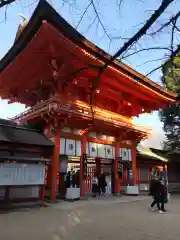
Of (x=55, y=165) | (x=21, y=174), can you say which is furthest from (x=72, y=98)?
(x=21, y=174)

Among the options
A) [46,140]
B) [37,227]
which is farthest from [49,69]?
[37,227]

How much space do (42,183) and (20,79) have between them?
6.64m

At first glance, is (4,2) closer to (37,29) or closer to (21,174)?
(37,29)

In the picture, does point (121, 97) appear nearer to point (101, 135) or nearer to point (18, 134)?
point (101, 135)

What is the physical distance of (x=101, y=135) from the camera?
14.6 metres

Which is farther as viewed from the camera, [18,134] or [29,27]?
[18,134]

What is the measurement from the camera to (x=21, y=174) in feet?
31.3

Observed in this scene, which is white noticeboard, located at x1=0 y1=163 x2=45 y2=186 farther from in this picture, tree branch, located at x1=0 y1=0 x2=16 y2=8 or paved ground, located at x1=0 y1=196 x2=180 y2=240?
tree branch, located at x1=0 y1=0 x2=16 y2=8

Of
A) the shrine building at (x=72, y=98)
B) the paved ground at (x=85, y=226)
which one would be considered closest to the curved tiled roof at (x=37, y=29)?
the shrine building at (x=72, y=98)

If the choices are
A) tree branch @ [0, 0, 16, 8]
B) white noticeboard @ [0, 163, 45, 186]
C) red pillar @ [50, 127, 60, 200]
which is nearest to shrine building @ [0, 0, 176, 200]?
red pillar @ [50, 127, 60, 200]

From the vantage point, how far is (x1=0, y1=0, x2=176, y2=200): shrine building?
33.5ft

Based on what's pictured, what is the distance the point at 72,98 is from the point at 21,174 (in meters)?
5.46

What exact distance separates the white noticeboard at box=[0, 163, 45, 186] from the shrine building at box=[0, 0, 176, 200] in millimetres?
1712

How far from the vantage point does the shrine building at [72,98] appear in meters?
10.2
